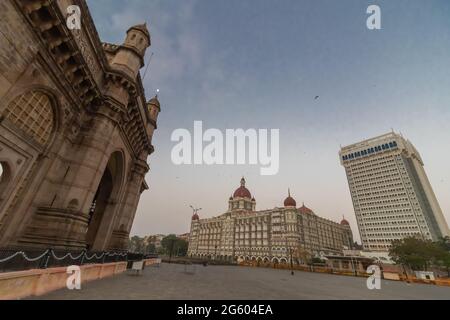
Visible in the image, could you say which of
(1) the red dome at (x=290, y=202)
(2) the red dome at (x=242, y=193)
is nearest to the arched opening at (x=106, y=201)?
(1) the red dome at (x=290, y=202)

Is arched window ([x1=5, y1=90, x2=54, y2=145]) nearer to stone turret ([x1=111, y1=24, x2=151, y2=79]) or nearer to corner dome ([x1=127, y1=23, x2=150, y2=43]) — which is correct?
stone turret ([x1=111, y1=24, x2=151, y2=79])

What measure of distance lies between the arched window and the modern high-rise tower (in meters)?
114

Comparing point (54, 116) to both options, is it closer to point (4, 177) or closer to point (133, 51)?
point (4, 177)

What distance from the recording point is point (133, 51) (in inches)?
659

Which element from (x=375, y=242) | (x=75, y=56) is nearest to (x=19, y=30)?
(x=75, y=56)

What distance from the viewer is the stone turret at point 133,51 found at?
1606 centimetres

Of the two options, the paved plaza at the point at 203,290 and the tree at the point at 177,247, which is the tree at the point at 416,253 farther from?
the tree at the point at 177,247

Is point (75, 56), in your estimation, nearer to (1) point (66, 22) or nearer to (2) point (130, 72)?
(1) point (66, 22)

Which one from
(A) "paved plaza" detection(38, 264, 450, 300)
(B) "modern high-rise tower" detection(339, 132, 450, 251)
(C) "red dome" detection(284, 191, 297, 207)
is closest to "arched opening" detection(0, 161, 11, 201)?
(A) "paved plaza" detection(38, 264, 450, 300)

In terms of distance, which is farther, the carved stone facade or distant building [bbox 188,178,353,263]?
distant building [bbox 188,178,353,263]

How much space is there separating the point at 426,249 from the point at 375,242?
168 ft

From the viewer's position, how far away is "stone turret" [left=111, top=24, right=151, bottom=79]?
1606cm

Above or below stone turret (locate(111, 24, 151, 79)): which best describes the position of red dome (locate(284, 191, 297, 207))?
above
